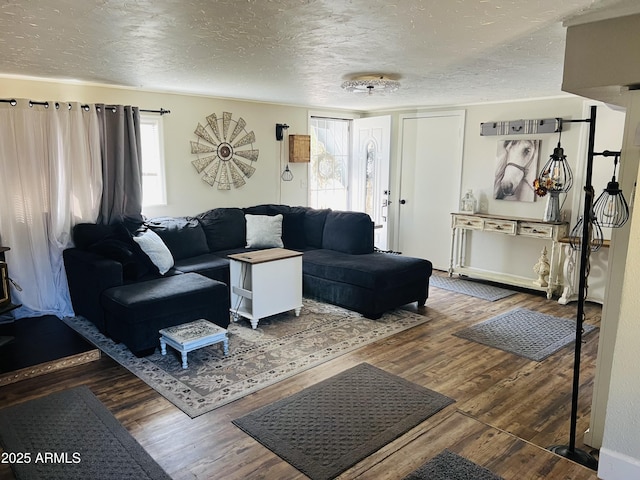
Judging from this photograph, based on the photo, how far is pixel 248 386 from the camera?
3096 mm

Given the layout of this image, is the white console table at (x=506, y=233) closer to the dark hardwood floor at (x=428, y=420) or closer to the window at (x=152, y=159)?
the dark hardwood floor at (x=428, y=420)

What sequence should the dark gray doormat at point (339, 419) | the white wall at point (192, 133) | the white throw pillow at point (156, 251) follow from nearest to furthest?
the dark gray doormat at point (339, 419), the white throw pillow at point (156, 251), the white wall at point (192, 133)

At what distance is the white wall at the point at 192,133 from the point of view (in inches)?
172

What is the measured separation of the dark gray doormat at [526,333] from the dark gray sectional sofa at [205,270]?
0.78 metres

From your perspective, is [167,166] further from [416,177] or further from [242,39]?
[416,177]

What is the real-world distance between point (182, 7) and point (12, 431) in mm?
2412

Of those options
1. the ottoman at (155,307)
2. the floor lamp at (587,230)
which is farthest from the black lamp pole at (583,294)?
the ottoman at (155,307)

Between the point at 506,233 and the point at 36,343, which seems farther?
the point at 506,233

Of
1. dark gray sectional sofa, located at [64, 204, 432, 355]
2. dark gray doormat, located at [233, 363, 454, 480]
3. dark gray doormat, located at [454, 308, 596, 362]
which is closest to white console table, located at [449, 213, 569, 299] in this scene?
dark gray doormat, located at [454, 308, 596, 362]

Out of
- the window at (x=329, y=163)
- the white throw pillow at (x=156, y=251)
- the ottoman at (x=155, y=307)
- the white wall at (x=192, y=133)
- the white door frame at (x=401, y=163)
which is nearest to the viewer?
the ottoman at (x=155, y=307)

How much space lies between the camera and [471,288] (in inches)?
219

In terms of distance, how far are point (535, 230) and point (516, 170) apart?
797 millimetres

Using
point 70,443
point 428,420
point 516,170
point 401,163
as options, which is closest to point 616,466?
point 428,420

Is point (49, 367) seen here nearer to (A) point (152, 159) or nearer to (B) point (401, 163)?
(A) point (152, 159)
